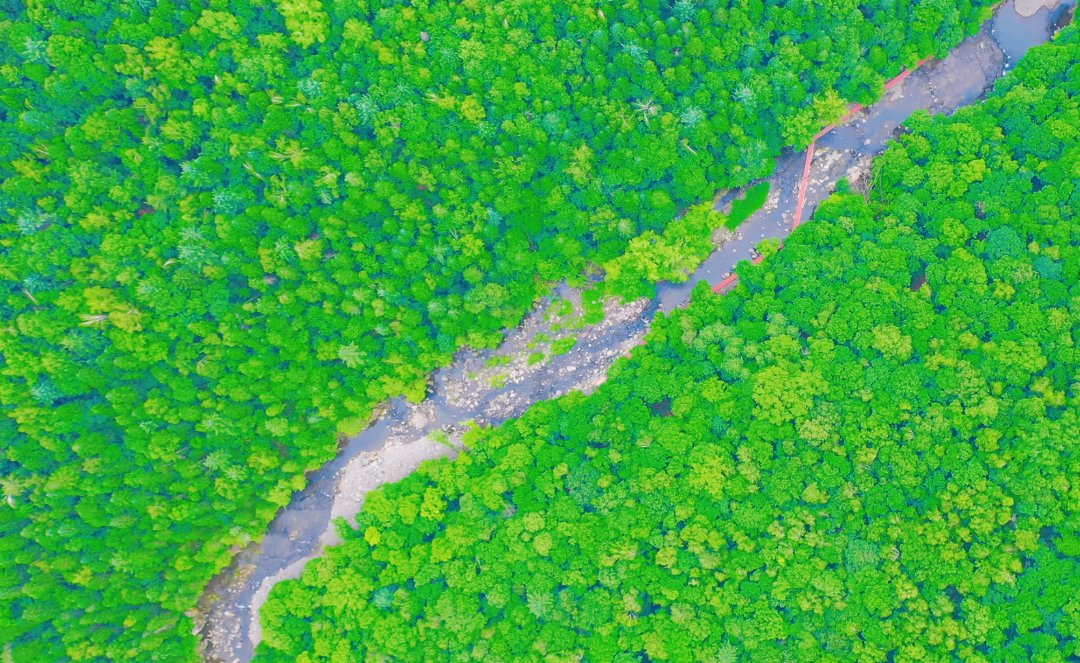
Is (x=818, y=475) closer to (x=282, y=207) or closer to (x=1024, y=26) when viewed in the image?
(x=1024, y=26)

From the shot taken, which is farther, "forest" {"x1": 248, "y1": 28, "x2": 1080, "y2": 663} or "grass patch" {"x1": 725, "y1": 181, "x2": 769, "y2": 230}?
"grass patch" {"x1": 725, "y1": 181, "x2": 769, "y2": 230}

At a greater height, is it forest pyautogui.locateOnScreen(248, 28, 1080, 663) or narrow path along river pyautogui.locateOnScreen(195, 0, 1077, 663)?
narrow path along river pyautogui.locateOnScreen(195, 0, 1077, 663)

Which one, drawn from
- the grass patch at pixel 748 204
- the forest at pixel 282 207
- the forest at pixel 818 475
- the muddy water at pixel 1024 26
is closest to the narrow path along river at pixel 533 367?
the muddy water at pixel 1024 26

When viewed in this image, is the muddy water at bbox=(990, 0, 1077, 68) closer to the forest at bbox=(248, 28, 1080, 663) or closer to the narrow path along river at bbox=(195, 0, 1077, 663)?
the narrow path along river at bbox=(195, 0, 1077, 663)

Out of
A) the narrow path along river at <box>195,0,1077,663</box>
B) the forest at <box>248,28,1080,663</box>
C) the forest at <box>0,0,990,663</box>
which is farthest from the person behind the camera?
the narrow path along river at <box>195,0,1077,663</box>

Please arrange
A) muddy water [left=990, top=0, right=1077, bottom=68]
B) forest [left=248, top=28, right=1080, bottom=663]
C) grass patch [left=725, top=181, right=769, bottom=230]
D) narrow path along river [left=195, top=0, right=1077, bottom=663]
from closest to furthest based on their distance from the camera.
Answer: forest [left=248, top=28, right=1080, bottom=663], muddy water [left=990, top=0, right=1077, bottom=68], narrow path along river [left=195, top=0, right=1077, bottom=663], grass patch [left=725, top=181, right=769, bottom=230]

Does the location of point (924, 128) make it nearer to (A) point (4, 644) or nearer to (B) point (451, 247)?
(B) point (451, 247)

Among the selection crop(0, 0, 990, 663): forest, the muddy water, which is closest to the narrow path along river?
the muddy water
